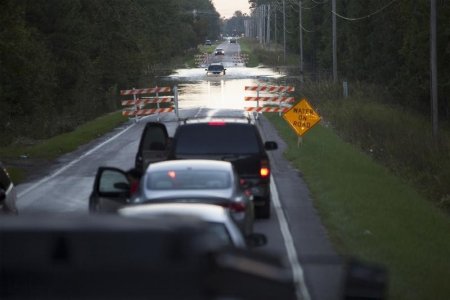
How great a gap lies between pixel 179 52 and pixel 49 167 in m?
114

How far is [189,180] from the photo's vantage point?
44.2ft

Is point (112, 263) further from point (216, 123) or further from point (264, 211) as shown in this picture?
point (264, 211)

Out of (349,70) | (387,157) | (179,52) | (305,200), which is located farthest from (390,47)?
(179,52)

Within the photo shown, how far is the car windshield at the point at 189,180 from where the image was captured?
1331 centimetres

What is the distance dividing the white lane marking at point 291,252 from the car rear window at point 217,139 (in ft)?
4.92

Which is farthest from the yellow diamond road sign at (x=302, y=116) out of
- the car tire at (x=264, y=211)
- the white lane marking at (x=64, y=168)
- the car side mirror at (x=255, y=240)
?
the car side mirror at (x=255, y=240)

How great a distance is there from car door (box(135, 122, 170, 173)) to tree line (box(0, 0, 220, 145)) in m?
12.5

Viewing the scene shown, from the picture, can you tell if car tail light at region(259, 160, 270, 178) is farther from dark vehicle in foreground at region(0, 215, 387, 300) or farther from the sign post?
dark vehicle in foreground at region(0, 215, 387, 300)

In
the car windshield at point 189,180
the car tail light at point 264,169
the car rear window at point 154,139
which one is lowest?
the car tail light at point 264,169

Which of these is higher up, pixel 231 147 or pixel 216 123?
pixel 216 123

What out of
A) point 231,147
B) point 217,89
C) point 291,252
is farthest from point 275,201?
point 217,89

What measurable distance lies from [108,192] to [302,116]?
53.4ft

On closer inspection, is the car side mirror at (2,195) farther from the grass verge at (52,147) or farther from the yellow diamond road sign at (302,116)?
the yellow diamond road sign at (302,116)

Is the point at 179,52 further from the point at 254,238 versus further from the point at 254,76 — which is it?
the point at 254,238
